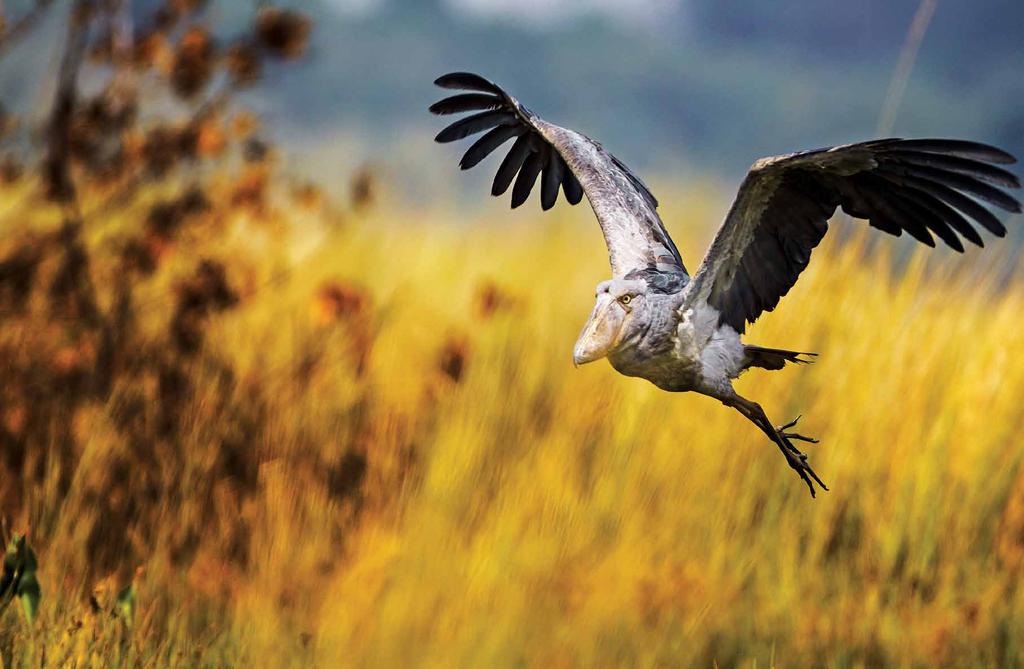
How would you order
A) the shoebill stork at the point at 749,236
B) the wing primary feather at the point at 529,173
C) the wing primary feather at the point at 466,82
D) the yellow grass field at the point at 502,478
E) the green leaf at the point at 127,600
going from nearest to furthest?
the shoebill stork at the point at 749,236 → the wing primary feather at the point at 466,82 → the wing primary feather at the point at 529,173 → the green leaf at the point at 127,600 → the yellow grass field at the point at 502,478

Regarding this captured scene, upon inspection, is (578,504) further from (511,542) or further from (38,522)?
(38,522)

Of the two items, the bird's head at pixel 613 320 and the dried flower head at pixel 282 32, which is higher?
the dried flower head at pixel 282 32

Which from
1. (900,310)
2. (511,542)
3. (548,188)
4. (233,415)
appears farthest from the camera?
(233,415)

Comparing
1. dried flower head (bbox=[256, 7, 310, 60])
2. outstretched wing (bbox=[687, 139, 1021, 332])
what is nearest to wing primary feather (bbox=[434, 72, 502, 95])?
outstretched wing (bbox=[687, 139, 1021, 332])

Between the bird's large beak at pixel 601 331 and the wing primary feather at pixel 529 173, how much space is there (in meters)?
1.00

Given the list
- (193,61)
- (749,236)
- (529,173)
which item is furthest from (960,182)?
(193,61)

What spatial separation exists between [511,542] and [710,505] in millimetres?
737

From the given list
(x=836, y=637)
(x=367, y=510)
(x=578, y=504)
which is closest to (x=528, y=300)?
(x=367, y=510)

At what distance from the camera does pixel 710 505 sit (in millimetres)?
3695

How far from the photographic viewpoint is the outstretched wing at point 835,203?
4.53 ft

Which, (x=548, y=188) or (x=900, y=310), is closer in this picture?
(x=548, y=188)

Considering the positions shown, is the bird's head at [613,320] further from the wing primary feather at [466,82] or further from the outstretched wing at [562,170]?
the wing primary feather at [466,82]

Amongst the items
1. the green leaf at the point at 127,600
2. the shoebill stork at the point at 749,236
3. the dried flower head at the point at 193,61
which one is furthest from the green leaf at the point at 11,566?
the dried flower head at the point at 193,61

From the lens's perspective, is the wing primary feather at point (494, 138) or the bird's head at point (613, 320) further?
the wing primary feather at point (494, 138)
